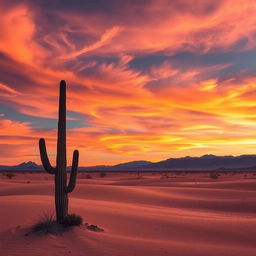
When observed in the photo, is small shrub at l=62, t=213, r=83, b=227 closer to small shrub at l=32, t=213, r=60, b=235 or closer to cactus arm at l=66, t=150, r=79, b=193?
small shrub at l=32, t=213, r=60, b=235

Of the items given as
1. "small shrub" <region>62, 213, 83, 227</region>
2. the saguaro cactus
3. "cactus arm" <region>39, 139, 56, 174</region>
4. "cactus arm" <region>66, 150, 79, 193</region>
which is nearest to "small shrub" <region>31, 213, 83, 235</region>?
"small shrub" <region>62, 213, 83, 227</region>

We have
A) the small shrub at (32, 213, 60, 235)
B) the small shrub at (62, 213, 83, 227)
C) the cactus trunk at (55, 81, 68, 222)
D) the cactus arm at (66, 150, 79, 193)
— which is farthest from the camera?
the cactus arm at (66, 150, 79, 193)

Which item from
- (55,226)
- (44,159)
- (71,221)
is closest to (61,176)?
(44,159)

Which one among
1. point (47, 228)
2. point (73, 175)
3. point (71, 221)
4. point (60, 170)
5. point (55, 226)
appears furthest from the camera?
point (73, 175)

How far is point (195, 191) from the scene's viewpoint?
28.7 metres

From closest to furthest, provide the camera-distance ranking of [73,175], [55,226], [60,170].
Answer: [55,226], [60,170], [73,175]

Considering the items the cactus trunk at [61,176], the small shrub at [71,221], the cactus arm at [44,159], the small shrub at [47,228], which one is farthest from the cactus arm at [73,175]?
the small shrub at [47,228]

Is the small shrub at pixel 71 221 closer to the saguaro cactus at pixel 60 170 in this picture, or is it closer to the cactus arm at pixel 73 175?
the saguaro cactus at pixel 60 170

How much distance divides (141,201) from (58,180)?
12334 millimetres

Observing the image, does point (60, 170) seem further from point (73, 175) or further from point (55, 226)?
point (55, 226)

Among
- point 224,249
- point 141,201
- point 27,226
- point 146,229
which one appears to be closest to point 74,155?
point 27,226

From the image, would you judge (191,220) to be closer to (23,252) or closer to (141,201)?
(23,252)

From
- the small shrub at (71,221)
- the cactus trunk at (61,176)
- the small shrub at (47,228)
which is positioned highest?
A: the cactus trunk at (61,176)

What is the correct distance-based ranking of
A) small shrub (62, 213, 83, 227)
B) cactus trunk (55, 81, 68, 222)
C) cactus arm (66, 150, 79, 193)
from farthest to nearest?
cactus arm (66, 150, 79, 193) < cactus trunk (55, 81, 68, 222) < small shrub (62, 213, 83, 227)
